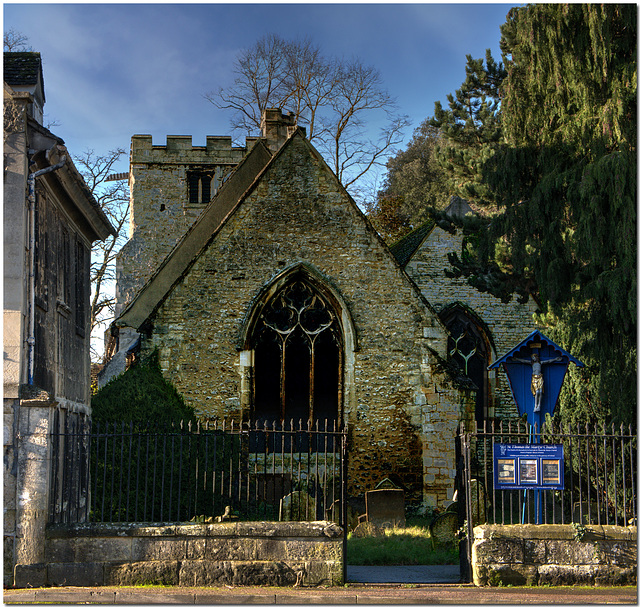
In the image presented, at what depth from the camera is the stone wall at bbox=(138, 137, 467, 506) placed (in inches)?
610

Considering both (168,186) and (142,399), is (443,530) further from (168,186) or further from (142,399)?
(168,186)

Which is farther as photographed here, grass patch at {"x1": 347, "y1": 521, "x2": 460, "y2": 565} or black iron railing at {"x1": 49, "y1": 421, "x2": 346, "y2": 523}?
grass patch at {"x1": 347, "y1": 521, "x2": 460, "y2": 565}

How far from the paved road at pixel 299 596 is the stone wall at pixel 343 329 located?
665 centimetres

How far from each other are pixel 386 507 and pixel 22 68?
9.33m

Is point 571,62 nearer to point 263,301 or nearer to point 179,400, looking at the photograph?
point 263,301

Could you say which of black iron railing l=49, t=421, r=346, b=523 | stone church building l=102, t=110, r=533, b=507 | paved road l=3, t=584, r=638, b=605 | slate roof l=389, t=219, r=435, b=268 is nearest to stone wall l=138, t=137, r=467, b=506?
stone church building l=102, t=110, r=533, b=507

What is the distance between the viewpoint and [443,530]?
39.8 feet

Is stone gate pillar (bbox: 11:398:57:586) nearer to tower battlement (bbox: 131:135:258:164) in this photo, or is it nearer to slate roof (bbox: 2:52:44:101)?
slate roof (bbox: 2:52:44:101)

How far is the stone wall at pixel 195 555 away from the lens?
9.04 meters

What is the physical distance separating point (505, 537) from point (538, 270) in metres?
6.48

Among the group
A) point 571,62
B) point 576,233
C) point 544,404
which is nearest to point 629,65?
point 571,62

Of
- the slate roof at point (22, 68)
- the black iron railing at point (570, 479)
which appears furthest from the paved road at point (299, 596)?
the slate roof at point (22, 68)

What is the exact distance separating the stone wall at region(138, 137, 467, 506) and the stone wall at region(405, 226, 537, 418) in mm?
5449

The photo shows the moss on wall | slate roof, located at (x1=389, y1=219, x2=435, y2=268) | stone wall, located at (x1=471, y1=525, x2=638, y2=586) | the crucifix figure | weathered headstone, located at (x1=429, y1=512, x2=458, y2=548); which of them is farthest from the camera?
slate roof, located at (x1=389, y1=219, x2=435, y2=268)
